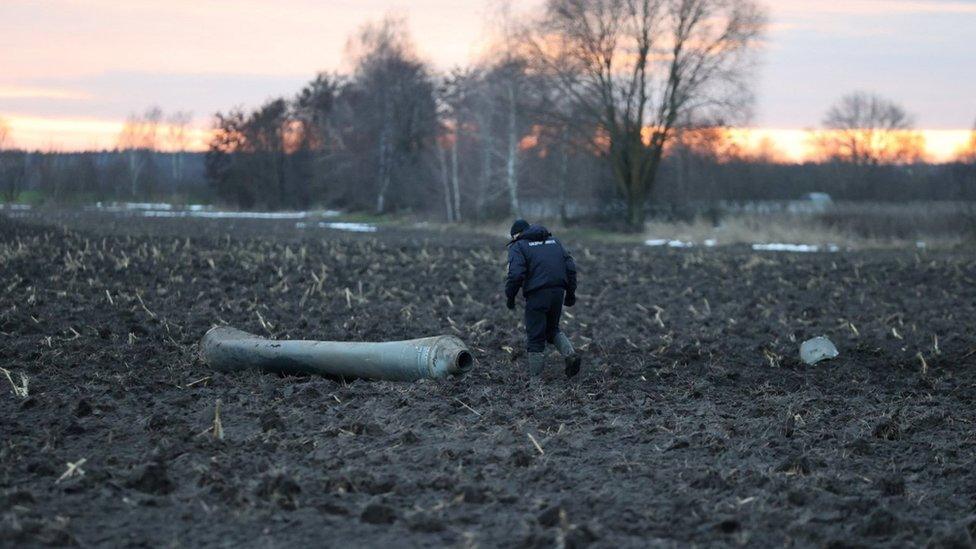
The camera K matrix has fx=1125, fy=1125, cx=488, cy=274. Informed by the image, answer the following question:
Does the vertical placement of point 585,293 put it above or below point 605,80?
below

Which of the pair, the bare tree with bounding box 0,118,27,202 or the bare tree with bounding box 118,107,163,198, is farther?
→ the bare tree with bounding box 118,107,163,198

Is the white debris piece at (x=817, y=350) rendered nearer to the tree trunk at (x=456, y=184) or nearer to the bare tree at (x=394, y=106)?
the tree trunk at (x=456, y=184)

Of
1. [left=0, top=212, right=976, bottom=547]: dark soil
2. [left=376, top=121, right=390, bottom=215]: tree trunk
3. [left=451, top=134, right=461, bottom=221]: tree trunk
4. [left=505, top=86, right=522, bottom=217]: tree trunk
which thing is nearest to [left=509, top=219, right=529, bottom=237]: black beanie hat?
[left=0, top=212, right=976, bottom=547]: dark soil

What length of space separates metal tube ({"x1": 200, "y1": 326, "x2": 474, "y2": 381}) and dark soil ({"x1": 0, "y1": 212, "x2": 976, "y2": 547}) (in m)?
0.24

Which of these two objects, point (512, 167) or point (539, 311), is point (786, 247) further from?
point (539, 311)

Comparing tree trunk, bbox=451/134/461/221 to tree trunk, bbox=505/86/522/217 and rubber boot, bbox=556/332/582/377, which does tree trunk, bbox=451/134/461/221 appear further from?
rubber boot, bbox=556/332/582/377

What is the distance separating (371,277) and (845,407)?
439 inches

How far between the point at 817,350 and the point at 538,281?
11.7ft

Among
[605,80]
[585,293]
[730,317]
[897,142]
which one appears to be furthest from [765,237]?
[897,142]

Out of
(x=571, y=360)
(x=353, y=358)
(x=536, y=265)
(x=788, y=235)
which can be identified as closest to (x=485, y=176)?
(x=788, y=235)

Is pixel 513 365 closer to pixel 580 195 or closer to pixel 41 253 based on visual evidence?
pixel 41 253

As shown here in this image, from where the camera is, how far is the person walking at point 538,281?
37.2ft

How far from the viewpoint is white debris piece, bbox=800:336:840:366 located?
12.5m

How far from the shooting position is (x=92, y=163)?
175ft
